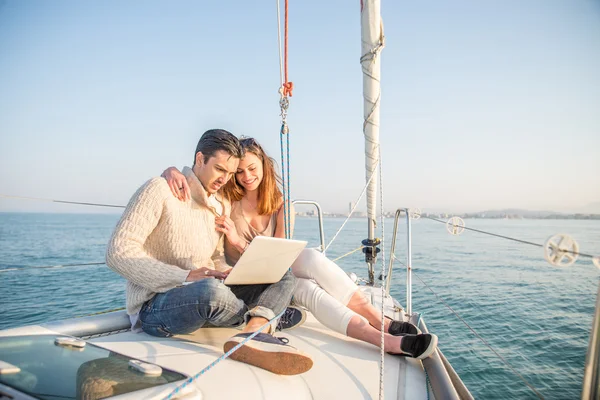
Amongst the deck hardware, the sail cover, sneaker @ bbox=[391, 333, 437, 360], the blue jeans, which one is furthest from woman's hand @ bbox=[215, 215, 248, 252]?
the sail cover

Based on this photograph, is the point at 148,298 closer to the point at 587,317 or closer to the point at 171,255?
the point at 171,255

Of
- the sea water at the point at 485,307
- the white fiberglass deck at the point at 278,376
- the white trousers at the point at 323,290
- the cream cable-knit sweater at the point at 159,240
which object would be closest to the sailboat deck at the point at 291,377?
the white fiberglass deck at the point at 278,376

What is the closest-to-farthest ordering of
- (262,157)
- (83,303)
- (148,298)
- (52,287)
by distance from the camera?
(148,298) < (262,157) < (83,303) < (52,287)

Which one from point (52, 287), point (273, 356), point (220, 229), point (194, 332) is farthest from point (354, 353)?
point (52, 287)

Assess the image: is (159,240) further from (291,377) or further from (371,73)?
(371,73)

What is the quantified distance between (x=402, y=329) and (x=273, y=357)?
798 millimetres

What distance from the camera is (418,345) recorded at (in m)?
1.68

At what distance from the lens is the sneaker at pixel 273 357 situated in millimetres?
1384

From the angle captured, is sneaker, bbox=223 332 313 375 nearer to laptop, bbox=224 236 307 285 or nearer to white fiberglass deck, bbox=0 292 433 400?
white fiberglass deck, bbox=0 292 433 400

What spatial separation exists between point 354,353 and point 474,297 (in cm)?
635

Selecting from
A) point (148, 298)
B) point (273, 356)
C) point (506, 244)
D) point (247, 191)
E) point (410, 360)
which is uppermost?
point (247, 191)

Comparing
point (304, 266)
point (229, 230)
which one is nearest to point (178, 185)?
point (229, 230)

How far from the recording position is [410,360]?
1750 mm

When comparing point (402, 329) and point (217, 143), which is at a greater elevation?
point (217, 143)
